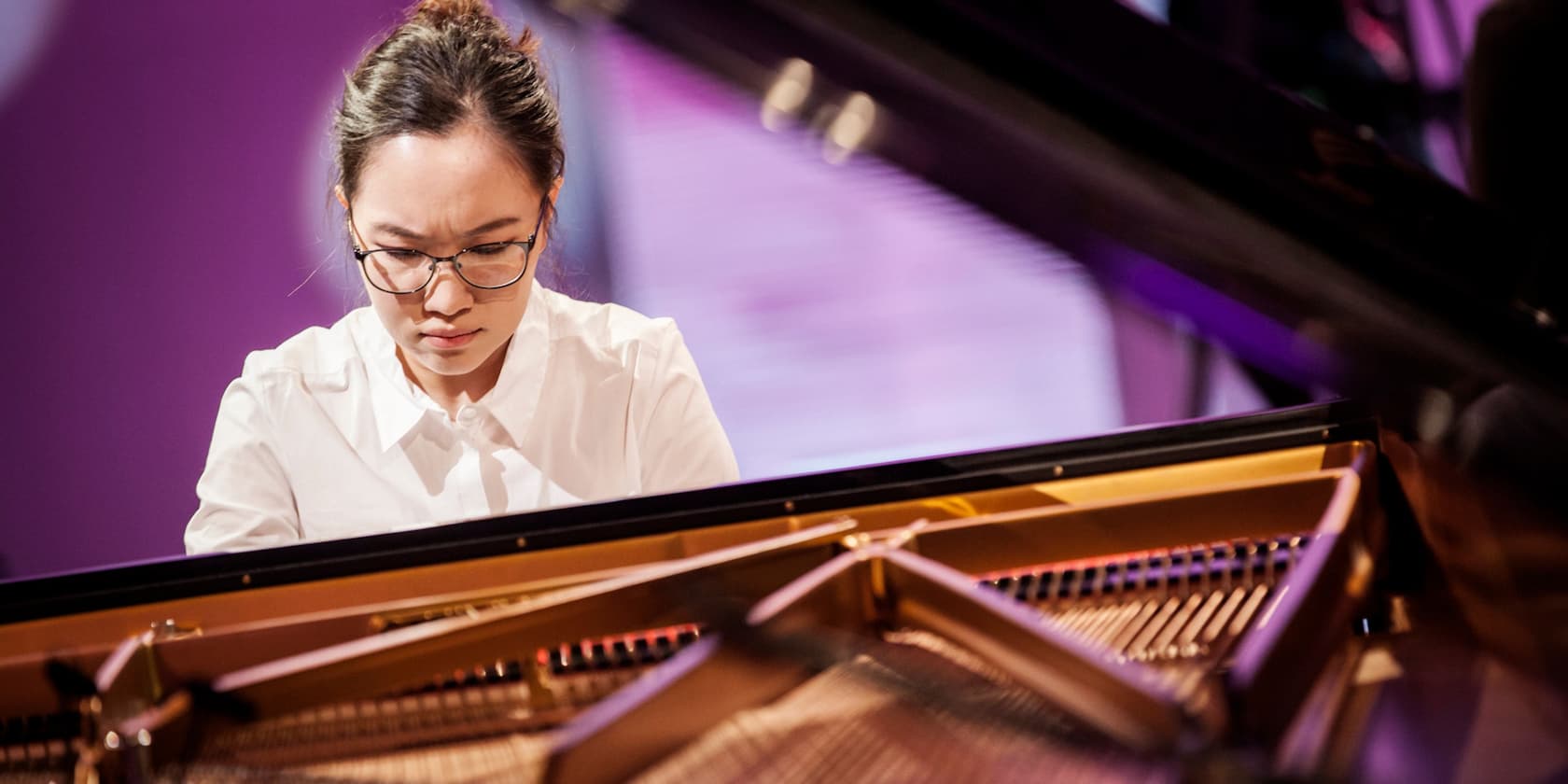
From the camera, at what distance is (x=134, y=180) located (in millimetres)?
2545

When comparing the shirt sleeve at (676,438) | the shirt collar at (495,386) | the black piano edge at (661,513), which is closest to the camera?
the black piano edge at (661,513)

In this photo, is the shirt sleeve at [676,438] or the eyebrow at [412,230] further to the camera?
the shirt sleeve at [676,438]

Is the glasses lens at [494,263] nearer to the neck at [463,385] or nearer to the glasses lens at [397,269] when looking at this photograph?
the glasses lens at [397,269]

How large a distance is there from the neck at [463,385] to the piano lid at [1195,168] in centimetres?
127

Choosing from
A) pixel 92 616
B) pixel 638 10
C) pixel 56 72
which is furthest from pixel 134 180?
pixel 638 10

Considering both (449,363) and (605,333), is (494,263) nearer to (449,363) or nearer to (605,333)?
(449,363)

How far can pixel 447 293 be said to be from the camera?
216cm

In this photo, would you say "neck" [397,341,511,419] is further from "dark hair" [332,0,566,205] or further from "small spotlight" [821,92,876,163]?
"small spotlight" [821,92,876,163]

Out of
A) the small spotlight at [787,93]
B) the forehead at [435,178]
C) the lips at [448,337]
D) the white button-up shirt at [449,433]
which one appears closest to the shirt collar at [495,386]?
the white button-up shirt at [449,433]

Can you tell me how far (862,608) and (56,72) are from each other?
6.89ft

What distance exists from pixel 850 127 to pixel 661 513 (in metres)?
0.71

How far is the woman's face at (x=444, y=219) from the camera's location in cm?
212

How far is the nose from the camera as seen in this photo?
2137 millimetres

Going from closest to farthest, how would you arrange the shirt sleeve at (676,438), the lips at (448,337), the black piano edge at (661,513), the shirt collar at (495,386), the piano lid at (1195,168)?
1. the piano lid at (1195,168)
2. the black piano edge at (661,513)
3. the lips at (448,337)
4. the shirt collar at (495,386)
5. the shirt sleeve at (676,438)
